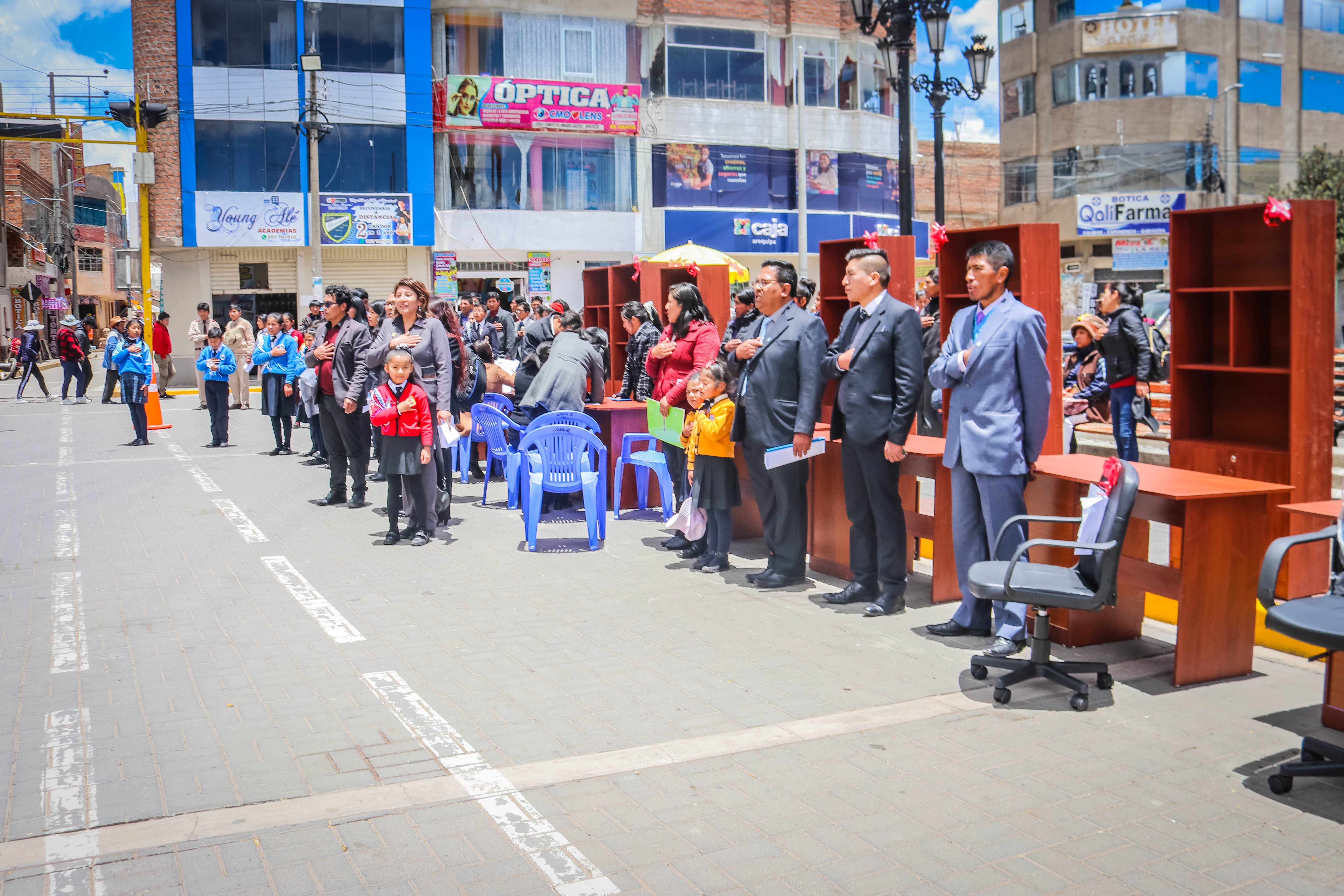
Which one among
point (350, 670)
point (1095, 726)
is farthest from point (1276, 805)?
point (350, 670)

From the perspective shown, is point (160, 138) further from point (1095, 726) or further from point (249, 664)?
point (1095, 726)

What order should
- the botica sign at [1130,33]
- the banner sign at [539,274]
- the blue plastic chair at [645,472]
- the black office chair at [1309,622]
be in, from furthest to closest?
the botica sign at [1130,33]
the banner sign at [539,274]
the blue plastic chair at [645,472]
the black office chair at [1309,622]

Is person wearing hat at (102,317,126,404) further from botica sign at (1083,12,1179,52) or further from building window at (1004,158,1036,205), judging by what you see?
botica sign at (1083,12,1179,52)

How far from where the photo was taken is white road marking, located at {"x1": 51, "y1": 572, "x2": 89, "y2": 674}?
641 centimetres

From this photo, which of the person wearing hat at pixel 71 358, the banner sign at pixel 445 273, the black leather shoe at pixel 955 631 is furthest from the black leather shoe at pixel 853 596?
the banner sign at pixel 445 273

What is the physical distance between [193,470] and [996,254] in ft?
38.8

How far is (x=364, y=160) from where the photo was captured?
1344 inches

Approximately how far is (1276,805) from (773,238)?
116 feet

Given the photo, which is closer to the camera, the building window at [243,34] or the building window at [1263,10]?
the building window at [243,34]

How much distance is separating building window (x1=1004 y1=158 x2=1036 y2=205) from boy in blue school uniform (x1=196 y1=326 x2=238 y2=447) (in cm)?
3661

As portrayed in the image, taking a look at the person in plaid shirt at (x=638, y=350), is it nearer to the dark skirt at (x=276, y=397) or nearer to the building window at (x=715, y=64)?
the dark skirt at (x=276, y=397)

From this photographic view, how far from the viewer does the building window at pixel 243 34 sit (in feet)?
108

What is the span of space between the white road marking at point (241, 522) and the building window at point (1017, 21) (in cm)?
4249

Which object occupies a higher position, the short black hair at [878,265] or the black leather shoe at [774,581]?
the short black hair at [878,265]
